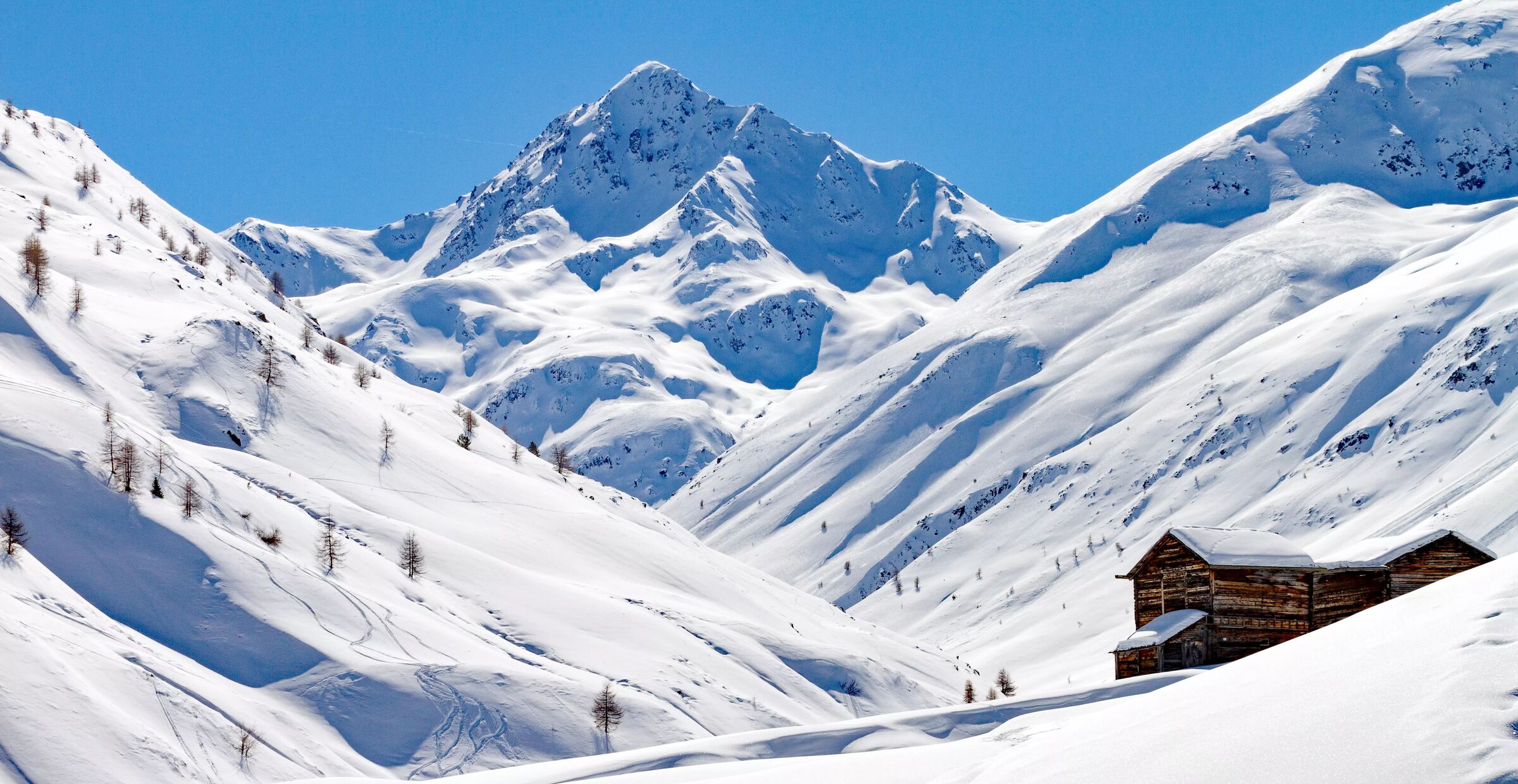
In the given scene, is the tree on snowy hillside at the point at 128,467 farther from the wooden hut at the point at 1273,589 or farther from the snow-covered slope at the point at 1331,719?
the snow-covered slope at the point at 1331,719

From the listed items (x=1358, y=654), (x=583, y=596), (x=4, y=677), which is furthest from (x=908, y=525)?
(x=1358, y=654)

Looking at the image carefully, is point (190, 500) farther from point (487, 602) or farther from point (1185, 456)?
point (1185, 456)

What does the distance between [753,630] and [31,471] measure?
1249 inches

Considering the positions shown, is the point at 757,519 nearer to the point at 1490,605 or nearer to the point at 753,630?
the point at 753,630

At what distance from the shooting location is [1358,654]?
12.2 m

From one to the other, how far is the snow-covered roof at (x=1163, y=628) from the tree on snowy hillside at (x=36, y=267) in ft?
153

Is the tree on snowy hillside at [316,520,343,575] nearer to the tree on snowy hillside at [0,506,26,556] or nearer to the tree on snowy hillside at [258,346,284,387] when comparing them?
the tree on snowy hillside at [0,506,26,556]

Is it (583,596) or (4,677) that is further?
(583,596)

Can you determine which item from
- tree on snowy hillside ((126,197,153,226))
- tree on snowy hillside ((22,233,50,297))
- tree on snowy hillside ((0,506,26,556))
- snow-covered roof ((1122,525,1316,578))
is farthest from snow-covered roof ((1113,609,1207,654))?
tree on snowy hillside ((126,197,153,226))

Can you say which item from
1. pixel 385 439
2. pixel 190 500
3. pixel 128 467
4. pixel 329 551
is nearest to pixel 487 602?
pixel 329 551

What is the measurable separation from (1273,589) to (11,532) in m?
36.0

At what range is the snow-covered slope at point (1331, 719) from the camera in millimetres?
9906

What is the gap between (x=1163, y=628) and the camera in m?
35.3

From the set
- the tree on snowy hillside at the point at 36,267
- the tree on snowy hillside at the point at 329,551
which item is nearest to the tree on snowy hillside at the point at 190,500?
the tree on snowy hillside at the point at 329,551
